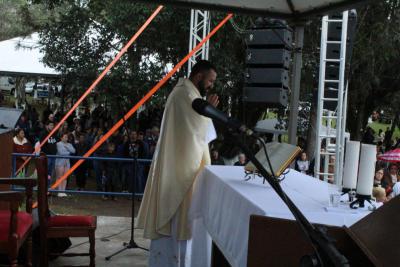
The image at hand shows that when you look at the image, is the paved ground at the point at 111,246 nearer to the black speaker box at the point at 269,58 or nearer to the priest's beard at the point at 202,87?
the priest's beard at the point at 202,87

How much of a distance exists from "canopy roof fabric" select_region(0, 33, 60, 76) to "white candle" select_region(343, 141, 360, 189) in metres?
15.0

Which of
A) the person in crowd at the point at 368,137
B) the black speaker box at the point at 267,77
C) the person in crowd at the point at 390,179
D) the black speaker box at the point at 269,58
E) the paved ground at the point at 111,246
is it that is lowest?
the paved ground at the point at 111,246

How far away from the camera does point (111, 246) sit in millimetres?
6332

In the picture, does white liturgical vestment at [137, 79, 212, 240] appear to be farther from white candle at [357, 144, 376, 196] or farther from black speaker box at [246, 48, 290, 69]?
black speaker box at [246, 48, 290, 69]

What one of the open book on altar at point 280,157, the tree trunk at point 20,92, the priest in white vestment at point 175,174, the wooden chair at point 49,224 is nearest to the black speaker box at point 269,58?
the priest in white vestment at point 175,174

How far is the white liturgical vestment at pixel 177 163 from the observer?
4.33 metres

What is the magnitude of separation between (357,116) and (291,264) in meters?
18.3

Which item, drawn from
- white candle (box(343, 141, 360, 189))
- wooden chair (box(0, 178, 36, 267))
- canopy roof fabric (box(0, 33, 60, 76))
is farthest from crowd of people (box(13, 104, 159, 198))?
white candle (box(343, 141, 360, 189))

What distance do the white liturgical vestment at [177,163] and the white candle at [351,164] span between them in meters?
1.59

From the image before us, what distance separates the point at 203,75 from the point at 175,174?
83 centimetres

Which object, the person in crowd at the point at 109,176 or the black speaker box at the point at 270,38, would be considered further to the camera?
the person in crowd at the point at 109,176

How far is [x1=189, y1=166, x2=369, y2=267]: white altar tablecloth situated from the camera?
2627 mm

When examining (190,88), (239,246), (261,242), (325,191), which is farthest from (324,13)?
(261,242)

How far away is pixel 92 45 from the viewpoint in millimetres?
15781
